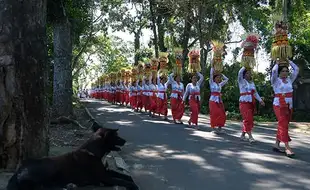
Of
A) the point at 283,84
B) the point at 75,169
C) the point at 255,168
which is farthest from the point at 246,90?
the point at 75,169

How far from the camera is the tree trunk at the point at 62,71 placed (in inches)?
494

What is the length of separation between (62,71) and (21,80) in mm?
7187

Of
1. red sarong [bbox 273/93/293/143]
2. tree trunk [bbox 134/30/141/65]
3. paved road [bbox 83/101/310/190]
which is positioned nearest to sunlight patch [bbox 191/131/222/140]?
paved road [bbox 83/101/310/190]

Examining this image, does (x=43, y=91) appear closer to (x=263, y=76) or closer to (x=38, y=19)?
(x=38, y=19)

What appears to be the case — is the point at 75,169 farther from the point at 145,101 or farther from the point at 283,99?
the point at 145,101

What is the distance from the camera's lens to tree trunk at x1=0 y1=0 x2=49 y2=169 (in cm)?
571

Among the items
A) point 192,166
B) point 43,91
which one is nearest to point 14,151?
point 43,91

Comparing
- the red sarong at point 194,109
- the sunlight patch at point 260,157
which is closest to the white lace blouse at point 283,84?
the sunlight patch at point 260,157

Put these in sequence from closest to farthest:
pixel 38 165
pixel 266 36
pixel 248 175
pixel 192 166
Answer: pixel 38 165 → pixel 248 175 → pixel 192 166 → pixel 266 36

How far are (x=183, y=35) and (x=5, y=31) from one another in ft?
73.7

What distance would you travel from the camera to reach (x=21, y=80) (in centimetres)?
573

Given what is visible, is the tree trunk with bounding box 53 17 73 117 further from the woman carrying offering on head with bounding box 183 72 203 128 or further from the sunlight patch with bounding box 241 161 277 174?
the sunlight patch with bounding box 241 161 277 174

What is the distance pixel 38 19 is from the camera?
19.4ft

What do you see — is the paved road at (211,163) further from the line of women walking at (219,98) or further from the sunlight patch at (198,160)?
the line of women walking at (219,98)
